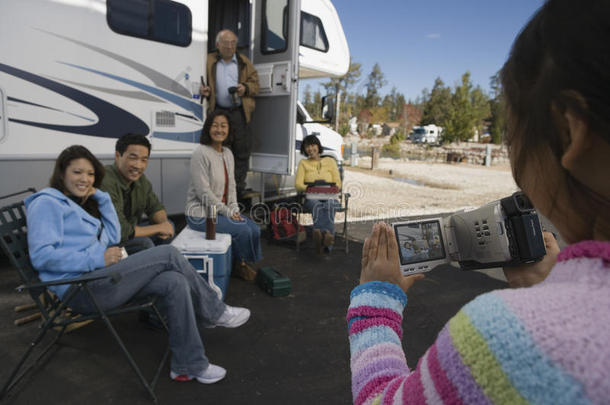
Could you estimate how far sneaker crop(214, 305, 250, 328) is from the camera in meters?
2.68

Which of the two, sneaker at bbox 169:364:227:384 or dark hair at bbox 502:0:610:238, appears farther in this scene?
sneaker at bbox 169:364:227:384

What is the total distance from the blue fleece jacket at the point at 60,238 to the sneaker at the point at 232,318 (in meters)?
0.84

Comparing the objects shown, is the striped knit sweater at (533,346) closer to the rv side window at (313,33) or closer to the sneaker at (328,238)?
the sneaker at (328,238)

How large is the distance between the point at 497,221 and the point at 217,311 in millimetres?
1930

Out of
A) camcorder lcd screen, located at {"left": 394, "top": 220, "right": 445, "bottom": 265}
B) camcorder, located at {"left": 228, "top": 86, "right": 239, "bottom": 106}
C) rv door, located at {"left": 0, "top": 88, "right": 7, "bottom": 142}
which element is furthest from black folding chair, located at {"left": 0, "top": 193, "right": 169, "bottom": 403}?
camcorder, located at {"left": 228, "top": 86, "right": 239, "bottom": 106}

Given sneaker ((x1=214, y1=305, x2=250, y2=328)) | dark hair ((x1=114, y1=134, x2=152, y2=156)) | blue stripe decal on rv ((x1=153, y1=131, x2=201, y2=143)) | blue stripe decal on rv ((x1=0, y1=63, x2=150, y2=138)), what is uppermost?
blue stripe decal on rv ((x1=0, y1=63, x2=150, y2=138))

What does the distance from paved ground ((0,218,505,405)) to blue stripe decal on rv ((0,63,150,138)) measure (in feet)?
4.48

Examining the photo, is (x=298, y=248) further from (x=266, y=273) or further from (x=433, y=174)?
(x=433, y=174)

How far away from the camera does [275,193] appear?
5914 millimetres

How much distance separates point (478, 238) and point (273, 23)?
15.8ft

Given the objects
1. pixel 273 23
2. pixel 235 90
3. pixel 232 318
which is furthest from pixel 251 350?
pixel 273 23

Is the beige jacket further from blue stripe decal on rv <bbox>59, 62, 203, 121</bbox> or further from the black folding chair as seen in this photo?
the black folding chair

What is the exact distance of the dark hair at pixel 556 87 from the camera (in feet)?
1.34

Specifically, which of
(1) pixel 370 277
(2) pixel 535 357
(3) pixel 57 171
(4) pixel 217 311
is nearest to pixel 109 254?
(3) pixel 57 171
